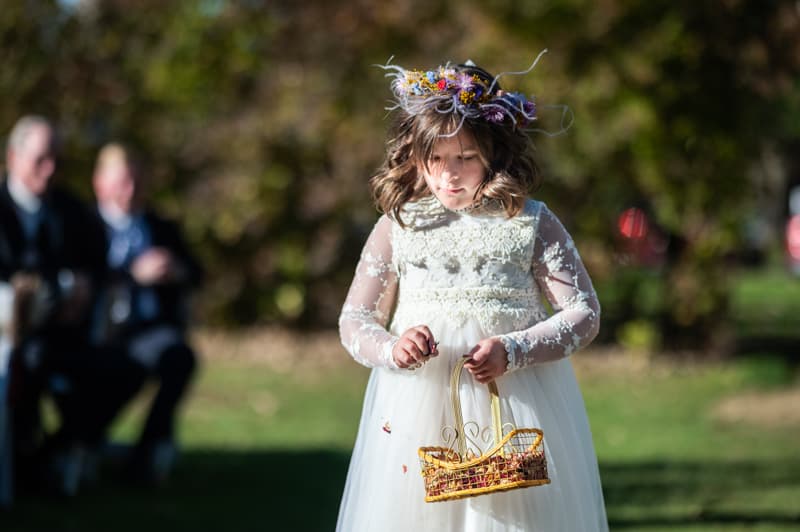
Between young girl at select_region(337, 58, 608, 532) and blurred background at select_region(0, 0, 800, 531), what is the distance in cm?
502

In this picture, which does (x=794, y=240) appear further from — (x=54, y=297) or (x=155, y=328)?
(x=54, y=297)

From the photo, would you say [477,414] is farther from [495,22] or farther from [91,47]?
[91,47]

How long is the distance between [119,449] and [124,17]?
623 cm

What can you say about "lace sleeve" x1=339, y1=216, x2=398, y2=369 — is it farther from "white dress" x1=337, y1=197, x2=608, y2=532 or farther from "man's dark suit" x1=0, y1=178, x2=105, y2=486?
"man's dark suit" x1=0, y1=178, x2=105, y2=486

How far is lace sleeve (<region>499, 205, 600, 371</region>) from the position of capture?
132 inches

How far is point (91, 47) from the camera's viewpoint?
12.0 m

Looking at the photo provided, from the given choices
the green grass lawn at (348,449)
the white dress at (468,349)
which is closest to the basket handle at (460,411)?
the white dress at (468,349)

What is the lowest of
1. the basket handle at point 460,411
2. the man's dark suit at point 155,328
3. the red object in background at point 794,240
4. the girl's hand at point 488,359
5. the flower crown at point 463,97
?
the basket handle at point 460,411

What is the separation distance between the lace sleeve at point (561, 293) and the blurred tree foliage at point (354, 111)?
24.1 ft

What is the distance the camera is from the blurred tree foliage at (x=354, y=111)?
10867 millimetres

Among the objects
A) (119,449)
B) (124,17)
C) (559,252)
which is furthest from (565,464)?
(124,17)

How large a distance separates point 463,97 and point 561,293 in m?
0.64

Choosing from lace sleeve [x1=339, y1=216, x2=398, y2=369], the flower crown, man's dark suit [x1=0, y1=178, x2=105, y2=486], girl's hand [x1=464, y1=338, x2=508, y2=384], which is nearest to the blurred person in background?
man's dark suit [x1=0, y1=178, x2=105, y2=486]

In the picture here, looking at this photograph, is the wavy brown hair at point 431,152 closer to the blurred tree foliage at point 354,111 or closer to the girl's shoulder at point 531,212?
the girl's shoulder at point 531,212
